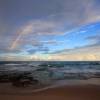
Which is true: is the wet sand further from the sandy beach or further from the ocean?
the ocean

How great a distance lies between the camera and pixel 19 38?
100 inches

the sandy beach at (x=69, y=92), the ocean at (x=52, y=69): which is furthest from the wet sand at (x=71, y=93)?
the ocean at (x=52, y=69)

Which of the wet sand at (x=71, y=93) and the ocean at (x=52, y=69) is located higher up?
the ocean at (x=52, y=69)

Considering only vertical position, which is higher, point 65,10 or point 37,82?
point 65,10

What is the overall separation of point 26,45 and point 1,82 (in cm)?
46

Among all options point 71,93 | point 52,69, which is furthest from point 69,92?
point 52,69

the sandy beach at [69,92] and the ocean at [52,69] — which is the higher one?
the ocean at [52,69]

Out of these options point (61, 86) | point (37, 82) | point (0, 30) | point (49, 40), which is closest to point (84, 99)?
point (61, 86)

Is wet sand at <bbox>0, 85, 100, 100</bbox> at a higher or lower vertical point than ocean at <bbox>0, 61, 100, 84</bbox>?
lower

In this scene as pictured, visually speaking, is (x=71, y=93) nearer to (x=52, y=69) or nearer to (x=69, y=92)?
(x=69, y=92)

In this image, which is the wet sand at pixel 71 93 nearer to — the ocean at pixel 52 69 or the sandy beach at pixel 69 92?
the sandy beach at pixel 69 92

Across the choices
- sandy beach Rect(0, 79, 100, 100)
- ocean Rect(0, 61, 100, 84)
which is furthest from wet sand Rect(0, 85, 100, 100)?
ocean Rect(0, 61, 100, 84)

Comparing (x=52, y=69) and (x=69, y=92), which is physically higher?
(x=52, y=69)

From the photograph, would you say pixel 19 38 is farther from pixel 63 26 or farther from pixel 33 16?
pixel 63 26
